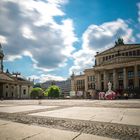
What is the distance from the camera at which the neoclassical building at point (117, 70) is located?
261 ft

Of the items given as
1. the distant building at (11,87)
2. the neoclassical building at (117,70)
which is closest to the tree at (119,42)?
the neoclassical building at (117,70)

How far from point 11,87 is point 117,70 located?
51421 millimetres

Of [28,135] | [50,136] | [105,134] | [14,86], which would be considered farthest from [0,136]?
[14,86]

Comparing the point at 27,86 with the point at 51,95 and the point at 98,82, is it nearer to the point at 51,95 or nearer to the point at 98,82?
the point at 51,95

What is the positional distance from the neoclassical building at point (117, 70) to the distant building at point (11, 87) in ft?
109

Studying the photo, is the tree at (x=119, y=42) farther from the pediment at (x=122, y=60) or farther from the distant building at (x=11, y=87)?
the distant building at (x=11, y=87)

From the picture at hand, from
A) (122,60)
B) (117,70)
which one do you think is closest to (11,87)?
(117,70)

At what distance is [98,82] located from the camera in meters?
91.8

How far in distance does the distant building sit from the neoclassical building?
33.2 meters

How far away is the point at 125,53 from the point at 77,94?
29379 millimetres

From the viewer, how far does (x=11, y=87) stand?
311 ft

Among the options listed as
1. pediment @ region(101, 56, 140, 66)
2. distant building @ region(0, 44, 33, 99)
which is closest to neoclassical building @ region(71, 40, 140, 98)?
pediment @ region(101, 56, 140, 66)

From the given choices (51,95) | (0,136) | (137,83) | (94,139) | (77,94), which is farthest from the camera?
(51,95)

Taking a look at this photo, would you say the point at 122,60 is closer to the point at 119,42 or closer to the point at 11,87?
the point at 119,42
